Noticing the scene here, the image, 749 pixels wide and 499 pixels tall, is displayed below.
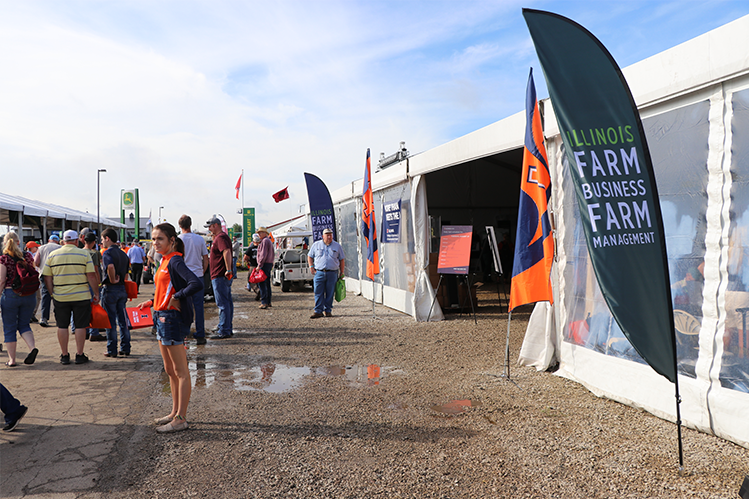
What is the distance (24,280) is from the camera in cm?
619

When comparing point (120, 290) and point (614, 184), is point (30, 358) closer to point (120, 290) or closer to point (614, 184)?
point (120, 290)

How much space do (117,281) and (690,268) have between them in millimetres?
6931

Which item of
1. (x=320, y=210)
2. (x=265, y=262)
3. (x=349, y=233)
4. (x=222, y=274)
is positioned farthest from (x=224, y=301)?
(x=349, y=233)

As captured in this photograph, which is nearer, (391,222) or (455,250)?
(455,250)

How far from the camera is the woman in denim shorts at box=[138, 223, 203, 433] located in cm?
404

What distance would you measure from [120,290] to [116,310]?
0.29 metres

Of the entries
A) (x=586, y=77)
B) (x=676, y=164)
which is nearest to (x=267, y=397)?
(x=586, y=77)

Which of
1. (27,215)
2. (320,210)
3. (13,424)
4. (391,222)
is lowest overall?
(13,424)

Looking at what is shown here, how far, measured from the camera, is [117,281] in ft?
23.2

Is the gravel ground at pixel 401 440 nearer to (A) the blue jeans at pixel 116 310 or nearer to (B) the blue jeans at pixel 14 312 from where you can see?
(A) the blue jeans at pixel 116 310

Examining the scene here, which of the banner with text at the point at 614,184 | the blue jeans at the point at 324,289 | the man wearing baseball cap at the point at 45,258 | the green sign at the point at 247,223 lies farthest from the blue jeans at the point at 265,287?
the green sign at the point at 247,223

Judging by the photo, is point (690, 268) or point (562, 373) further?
point (562, 373)

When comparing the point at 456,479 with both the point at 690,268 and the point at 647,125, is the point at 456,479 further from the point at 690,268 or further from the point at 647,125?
the point at 647,125

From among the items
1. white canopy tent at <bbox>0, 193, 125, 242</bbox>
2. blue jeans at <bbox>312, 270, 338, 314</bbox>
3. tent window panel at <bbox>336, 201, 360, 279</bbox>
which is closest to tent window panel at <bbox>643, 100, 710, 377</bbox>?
blue jeans at <bbox>312, 270, 338, 314</bbox>
